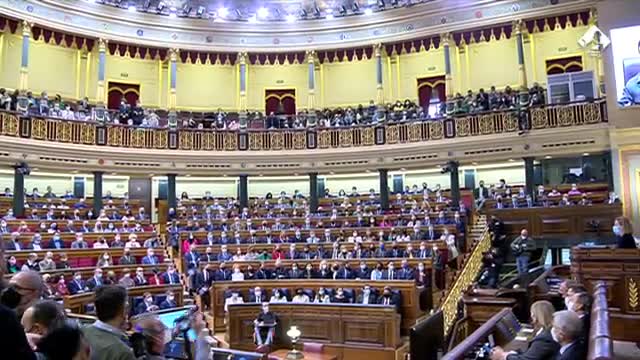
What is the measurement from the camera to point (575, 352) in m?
3.28

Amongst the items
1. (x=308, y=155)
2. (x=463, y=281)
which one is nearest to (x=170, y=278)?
(x=463, y=281)

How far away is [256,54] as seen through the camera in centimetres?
1994

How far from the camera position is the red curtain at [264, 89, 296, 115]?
21266mm

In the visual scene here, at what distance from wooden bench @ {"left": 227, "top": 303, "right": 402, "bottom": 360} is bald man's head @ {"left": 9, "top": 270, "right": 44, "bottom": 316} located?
23.6 ft

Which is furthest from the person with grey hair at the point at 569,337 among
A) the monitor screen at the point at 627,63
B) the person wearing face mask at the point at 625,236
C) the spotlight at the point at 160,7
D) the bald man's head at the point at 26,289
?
the spotlight at the point at 160,7

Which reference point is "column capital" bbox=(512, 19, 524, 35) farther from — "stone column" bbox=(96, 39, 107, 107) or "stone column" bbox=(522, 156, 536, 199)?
"stone column" bbox=(96, 39, 107, 107)

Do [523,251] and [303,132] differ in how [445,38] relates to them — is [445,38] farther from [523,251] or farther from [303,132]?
[523,251]

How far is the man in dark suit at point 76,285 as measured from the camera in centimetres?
965

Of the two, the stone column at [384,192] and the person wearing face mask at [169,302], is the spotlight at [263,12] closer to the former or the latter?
the stone column at [384,192]

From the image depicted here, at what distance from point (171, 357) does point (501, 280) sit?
7.72 m

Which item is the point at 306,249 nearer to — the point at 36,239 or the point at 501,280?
the point at 501,280

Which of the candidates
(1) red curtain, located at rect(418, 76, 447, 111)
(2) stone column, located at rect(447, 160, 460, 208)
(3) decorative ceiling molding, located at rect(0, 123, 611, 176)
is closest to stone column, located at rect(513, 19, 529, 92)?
(3) decorative ceiling molding, located at rect(0, 123, 611, 176)

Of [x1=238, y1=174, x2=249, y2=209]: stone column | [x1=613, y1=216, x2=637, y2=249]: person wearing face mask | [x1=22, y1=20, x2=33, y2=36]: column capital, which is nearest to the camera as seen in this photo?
[x1=613, y1=216, x2=637, y2=249]: person wearing face mask

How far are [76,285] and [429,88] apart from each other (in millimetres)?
14304
